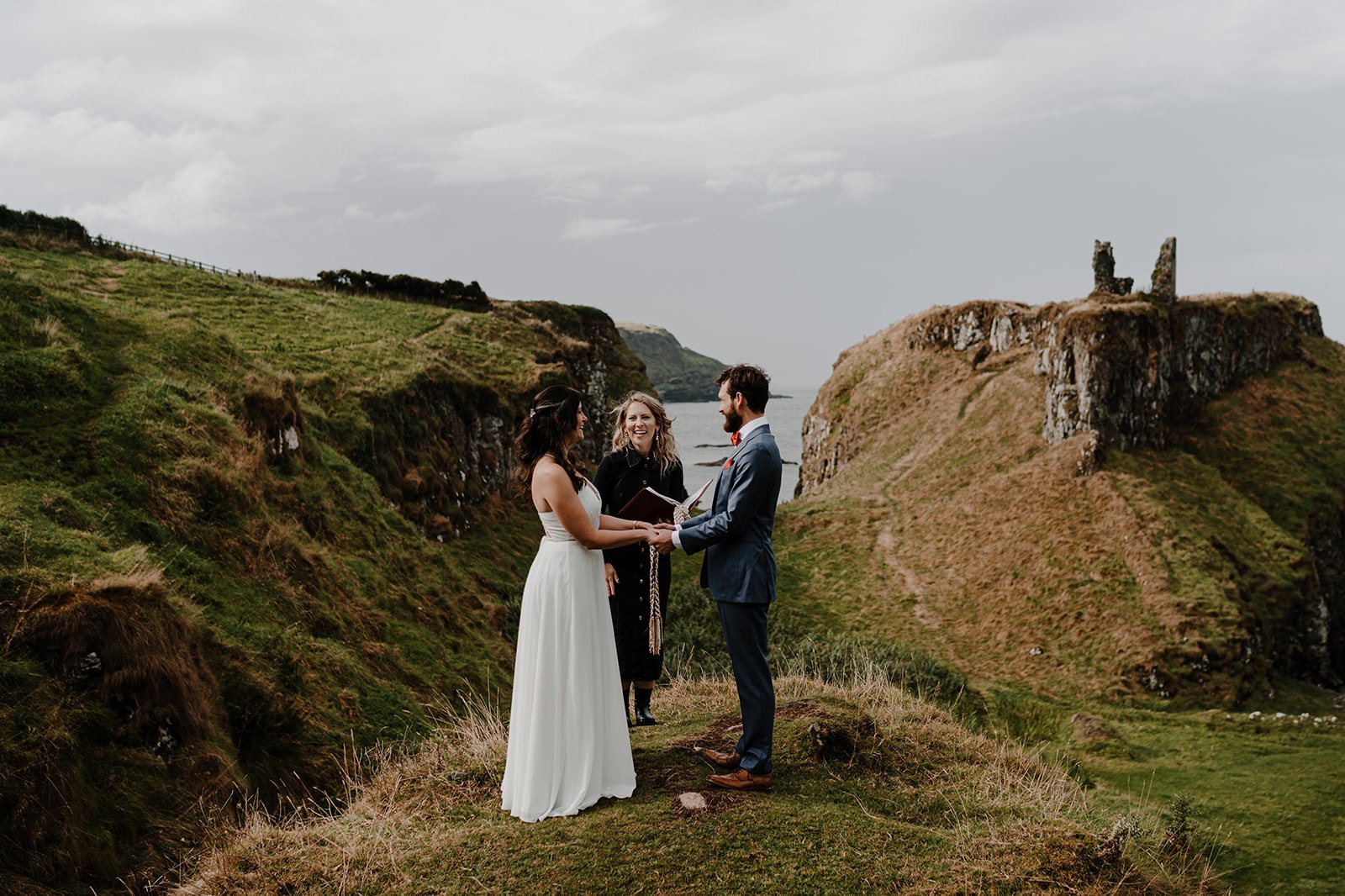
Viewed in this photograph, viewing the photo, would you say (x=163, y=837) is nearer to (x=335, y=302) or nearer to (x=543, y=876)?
(x=543, y=876)

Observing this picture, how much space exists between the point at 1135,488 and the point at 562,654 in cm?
3923

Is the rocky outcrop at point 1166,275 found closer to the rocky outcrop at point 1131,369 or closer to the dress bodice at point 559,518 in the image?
the rocky outcrop at point 1131,369

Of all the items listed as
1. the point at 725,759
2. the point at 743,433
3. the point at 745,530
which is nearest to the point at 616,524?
the point at 745,530

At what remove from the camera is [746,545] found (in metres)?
6.96

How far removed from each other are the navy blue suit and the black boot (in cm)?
266

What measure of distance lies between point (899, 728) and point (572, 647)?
4721 mm

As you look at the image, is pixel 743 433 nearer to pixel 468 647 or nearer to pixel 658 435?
pixel 658 435

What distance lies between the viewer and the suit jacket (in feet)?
22.5

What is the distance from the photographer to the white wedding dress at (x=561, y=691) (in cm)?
683

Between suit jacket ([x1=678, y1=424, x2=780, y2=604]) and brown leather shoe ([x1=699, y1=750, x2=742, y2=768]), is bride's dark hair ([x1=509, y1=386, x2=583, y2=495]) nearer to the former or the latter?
suit jacket ([x1=678, y1=424, x2=780, y2=604])

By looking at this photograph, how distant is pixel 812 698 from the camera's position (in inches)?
397

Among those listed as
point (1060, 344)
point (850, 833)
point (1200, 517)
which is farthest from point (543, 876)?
point (1060, 344)

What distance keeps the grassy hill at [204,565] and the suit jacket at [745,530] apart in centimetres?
543

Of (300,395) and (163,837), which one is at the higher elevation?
(300,395)
